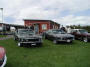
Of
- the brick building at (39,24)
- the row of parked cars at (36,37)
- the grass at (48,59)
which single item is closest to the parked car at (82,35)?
the row of parked cars at (36,37)

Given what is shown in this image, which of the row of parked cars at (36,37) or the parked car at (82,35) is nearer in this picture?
the row of parked cars at (36,37)

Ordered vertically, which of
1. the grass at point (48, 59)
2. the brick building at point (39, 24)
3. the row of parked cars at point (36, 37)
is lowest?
the grass at point (48, 59)

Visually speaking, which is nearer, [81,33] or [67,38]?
[67,38]

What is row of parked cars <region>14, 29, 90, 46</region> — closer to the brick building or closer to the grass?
the grass

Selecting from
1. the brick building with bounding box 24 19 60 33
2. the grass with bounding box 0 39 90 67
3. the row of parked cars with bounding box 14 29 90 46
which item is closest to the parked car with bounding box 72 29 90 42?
the row of parked cars with bounding box 14 29 90 46

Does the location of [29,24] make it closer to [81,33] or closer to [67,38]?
[81,33]

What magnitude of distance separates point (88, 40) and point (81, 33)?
5.63ft

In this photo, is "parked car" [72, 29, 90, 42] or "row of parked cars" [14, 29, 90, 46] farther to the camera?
"parked car" [72, 29, 90, 42]

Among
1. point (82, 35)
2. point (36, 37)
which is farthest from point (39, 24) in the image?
point (36, 37)

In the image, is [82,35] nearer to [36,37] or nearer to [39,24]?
[36,37]

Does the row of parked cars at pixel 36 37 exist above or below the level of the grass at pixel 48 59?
above

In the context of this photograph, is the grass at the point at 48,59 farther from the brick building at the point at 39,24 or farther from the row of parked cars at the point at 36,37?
the brick building at the point at 39,24

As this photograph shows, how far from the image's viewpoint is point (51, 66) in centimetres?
630

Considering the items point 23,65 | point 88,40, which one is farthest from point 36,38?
point 88,40
